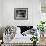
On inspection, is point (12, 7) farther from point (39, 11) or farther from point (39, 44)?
point (39, 44)

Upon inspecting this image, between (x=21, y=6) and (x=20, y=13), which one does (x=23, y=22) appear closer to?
(x=20, y=13)

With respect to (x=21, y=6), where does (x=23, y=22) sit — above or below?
below

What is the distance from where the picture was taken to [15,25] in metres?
4.75

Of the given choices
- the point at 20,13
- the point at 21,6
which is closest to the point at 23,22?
the point at 20,13

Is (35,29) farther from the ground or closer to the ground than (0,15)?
closer to the ground

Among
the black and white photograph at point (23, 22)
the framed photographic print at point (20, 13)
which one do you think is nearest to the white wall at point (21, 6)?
the black and white photograph at point (23, 22)

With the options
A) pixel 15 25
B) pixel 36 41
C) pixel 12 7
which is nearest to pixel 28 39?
pixel 36 41

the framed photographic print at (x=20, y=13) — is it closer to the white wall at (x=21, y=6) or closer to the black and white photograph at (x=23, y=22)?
the black and white photograph at (x=23, y=22)

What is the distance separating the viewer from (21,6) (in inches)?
188

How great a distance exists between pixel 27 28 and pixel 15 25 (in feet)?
1.67

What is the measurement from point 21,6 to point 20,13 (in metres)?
0.29

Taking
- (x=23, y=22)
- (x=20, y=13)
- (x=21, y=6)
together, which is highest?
(x=21, y=6)

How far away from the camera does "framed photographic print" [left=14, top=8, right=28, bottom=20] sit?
15.6 ft

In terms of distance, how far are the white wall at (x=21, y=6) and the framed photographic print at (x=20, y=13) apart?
0.12m
